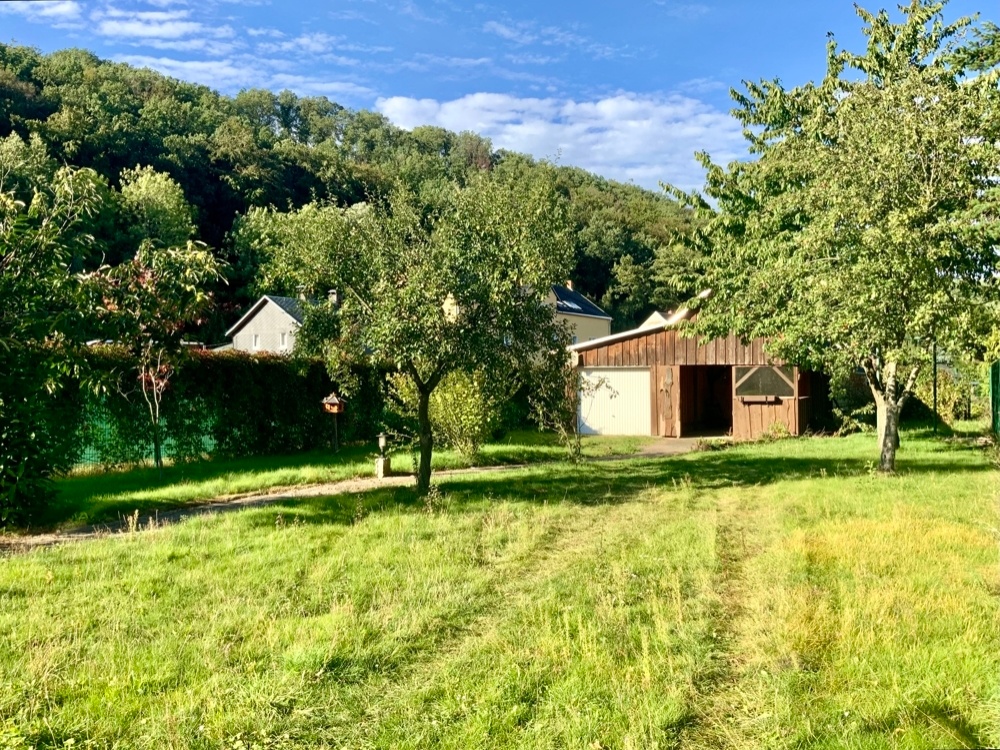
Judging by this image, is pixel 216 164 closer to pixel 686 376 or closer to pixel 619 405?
pixel 619 405

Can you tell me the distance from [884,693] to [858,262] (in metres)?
8.48

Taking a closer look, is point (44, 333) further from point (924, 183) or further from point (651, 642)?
point (924, 183)

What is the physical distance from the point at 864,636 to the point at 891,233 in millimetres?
7640

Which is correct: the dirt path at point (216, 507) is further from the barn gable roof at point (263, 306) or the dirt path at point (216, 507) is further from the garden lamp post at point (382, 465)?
the barn gable roof at point (263, 306)

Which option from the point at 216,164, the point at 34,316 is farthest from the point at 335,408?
the point at 216,164

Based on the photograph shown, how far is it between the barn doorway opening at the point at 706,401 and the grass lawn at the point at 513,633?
50.0ft

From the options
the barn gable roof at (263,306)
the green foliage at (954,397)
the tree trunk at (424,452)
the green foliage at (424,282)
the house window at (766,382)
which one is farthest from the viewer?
the barn gable roof at (263,306)

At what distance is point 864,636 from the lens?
493cm

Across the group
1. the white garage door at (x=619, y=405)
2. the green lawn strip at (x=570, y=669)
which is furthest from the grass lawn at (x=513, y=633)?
the white garage door at (x=619, y=405)

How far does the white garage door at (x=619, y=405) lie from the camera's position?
23.8 metres

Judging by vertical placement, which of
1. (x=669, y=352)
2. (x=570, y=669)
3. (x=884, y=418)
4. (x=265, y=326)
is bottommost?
(x=570, y=669)

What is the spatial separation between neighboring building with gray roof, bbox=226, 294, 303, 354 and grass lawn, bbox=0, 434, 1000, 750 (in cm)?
3292

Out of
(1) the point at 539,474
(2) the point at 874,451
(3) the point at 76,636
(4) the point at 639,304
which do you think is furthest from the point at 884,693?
(4) the point at 639,304

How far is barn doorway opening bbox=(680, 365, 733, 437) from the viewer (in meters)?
24.5
